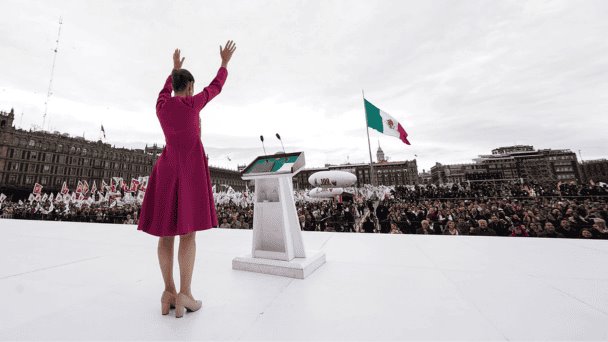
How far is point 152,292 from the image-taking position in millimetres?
2045

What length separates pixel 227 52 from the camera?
78.7 inches

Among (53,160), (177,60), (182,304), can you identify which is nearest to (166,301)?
(182,304)

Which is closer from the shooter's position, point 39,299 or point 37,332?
point 37,332

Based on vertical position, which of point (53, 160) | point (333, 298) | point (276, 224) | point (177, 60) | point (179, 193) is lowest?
point (333, 298)

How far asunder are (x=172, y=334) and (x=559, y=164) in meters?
149

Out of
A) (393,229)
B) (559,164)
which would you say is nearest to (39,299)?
(393,229)

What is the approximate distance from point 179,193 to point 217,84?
0.85m

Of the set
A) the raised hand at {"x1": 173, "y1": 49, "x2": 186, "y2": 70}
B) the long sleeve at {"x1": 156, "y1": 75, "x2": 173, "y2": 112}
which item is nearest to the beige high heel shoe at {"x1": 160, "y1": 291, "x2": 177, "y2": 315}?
the long sleeve at {"x1": 156, "y1": 75, "x2": 173, "y2": 112}

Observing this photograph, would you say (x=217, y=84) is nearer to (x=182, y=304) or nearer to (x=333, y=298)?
(x=182, y=304)

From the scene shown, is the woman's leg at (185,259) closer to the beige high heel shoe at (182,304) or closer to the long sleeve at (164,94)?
the beige high heel shoe at (182,304)

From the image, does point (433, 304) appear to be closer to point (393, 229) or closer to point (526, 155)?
point (393, 229)

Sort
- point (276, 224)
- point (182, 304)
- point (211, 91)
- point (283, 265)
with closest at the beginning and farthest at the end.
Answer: point (182, 304) → point (211, 91) → point (283, 265) → point (276, 224)

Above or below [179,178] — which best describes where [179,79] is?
above

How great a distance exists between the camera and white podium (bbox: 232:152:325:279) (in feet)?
8.37
